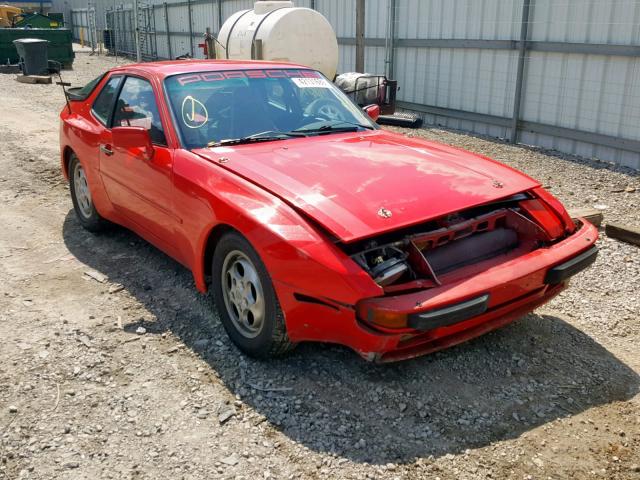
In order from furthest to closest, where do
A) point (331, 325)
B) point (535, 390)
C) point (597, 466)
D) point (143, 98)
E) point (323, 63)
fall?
point (323, 63)
point (143, 98)
point (535, 390)
point (331, 325)
point (597, 466)

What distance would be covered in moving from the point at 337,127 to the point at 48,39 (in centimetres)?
2167

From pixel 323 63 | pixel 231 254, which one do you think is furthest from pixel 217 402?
pixel 323 63

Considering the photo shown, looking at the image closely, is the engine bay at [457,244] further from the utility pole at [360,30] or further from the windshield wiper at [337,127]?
the utility pole at [360,30]

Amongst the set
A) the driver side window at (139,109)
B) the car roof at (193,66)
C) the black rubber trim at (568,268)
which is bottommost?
the black rubber trim at (568,268)

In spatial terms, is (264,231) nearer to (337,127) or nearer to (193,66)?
(337,127)

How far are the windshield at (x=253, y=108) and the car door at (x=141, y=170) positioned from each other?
0.67 feet

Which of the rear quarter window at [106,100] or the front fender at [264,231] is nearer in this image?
the front fender at [264,231]

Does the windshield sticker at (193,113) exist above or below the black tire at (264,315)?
above

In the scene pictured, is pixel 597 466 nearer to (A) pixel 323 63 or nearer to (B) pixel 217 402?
(B) pixel 217 402

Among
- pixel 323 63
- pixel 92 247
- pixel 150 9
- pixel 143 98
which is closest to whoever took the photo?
pixel 143 98

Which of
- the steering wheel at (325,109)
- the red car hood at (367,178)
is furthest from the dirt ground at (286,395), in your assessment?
the steering wheel at (325,109)

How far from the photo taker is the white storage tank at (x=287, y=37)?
11500 millimetres

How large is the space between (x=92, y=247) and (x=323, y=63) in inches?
306

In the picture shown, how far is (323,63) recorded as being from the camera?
12.0 meters
